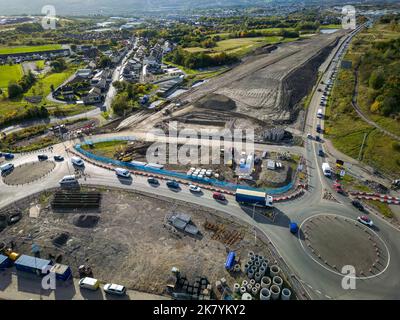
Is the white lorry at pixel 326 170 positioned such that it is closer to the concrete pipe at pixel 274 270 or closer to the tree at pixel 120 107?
the concrete pipe at pixel 274 270

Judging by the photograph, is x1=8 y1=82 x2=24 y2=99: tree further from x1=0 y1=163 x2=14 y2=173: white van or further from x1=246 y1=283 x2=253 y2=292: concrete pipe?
x1=246 y1=283 x2=253 y2=292: concrete pipe

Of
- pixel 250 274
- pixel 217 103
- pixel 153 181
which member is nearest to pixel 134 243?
pixel 153 181

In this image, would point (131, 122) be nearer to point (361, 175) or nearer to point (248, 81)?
point (248, 81)

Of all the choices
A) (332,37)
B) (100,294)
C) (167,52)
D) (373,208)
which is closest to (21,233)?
(100,294)

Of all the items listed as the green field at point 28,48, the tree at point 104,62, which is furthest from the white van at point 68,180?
the green field at point 28,48

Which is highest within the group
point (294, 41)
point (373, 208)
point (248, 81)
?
point (294, 41)

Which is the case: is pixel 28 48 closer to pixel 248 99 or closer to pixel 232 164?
pixel 248 99

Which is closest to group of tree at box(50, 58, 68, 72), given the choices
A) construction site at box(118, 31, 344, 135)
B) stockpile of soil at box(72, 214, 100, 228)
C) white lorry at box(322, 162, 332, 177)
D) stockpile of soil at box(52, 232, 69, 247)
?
construction site at box(118, 31, 344, 135)
